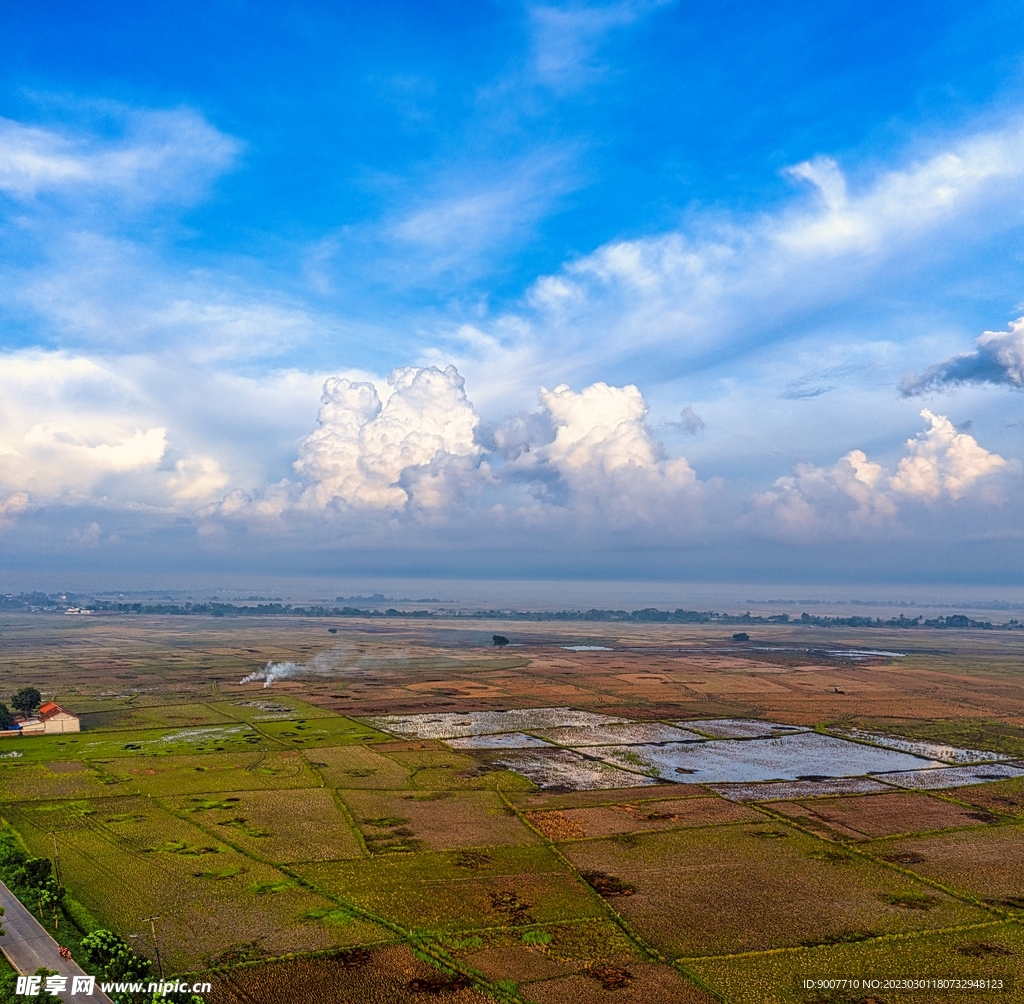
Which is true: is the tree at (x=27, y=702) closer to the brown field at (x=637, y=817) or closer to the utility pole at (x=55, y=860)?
the utility pole at (x=55, y=860)

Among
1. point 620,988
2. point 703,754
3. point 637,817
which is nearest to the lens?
point 620,988

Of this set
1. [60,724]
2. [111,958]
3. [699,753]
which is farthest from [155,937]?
[60,724]

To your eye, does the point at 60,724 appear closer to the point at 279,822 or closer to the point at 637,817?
the point at 279,822

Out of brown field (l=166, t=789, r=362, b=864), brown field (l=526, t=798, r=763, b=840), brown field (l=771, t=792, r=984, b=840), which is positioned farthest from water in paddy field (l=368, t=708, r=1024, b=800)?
brown field (l=166, t=789, r=362, b=864)

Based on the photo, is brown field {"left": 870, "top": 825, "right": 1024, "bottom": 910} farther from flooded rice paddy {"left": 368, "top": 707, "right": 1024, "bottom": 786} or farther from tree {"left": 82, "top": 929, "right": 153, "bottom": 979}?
tree {"left": 82, "top": 929, "right": 153, "bottom": 979}

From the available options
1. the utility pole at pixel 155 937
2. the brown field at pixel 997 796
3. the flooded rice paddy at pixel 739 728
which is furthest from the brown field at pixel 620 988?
the flooded rice paddy at pixel 739 728

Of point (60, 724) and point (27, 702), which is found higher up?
point (27, 702)
